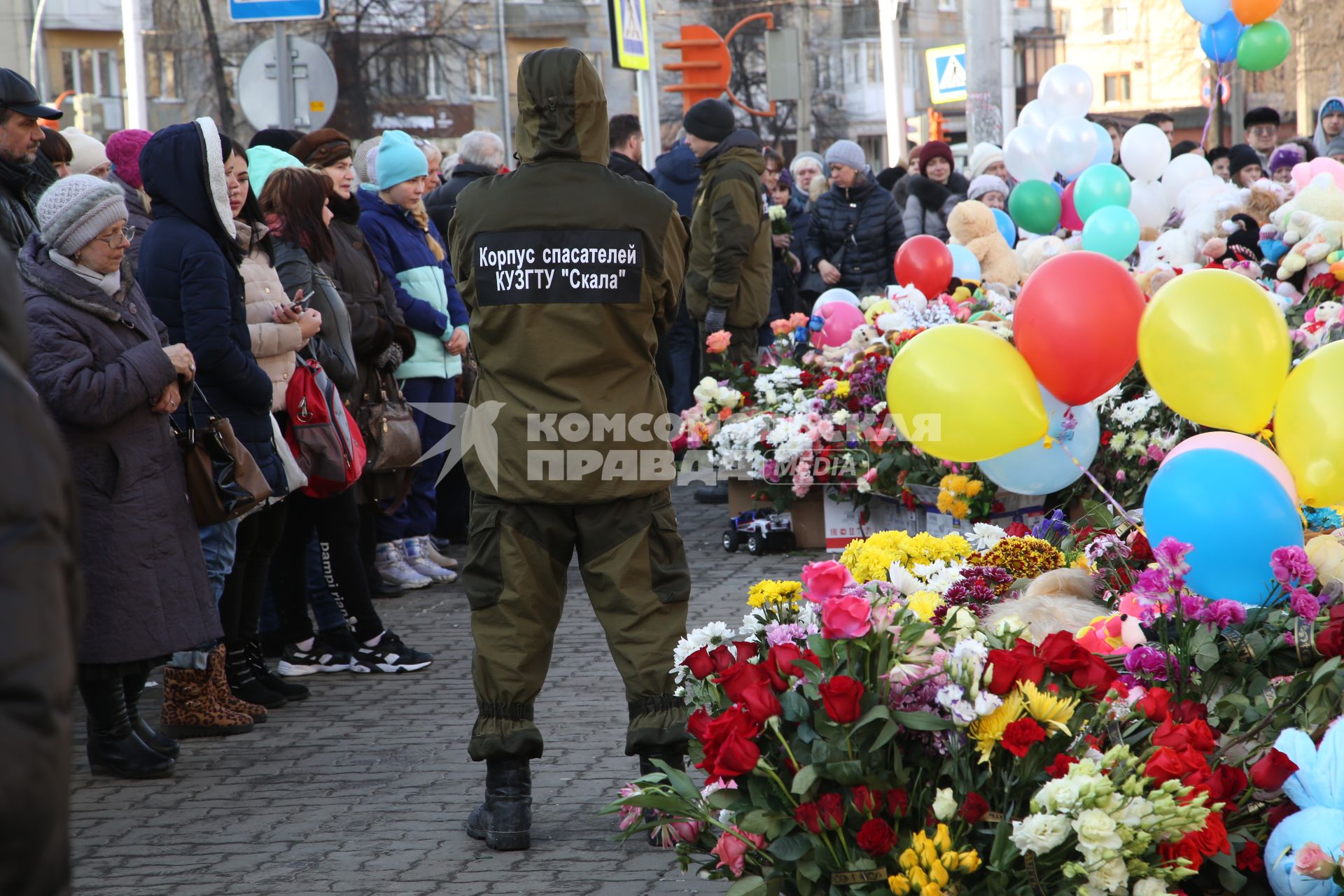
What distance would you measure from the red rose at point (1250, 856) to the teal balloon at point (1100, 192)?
8.23 meters

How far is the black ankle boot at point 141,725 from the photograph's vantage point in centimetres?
492

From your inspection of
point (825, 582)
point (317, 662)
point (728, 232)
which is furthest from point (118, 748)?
point (728, 232)

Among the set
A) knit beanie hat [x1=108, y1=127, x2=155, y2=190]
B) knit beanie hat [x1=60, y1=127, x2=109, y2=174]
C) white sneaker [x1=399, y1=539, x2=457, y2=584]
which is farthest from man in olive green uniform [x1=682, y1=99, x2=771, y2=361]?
knit beanie hat [x1=108, y1=127, x2=155, y2=190]

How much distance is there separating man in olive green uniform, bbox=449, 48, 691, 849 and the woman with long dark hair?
1962 millimetres

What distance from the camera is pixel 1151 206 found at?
12000 mm

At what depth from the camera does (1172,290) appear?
3754 millimetres

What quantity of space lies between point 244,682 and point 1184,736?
148 inches

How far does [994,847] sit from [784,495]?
5401mm

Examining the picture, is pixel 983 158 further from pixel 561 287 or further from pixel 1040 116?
pixel 561 287

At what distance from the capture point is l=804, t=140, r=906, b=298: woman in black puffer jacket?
36.5ft

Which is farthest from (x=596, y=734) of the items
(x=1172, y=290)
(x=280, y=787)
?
(x=1172, y=290)

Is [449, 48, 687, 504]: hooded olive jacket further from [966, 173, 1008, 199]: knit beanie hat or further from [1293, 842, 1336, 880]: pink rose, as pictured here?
[966, 173, 1008, 199]: knit beanie hat

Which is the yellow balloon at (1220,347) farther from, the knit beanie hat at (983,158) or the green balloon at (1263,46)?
the green balloon at (1263,46)

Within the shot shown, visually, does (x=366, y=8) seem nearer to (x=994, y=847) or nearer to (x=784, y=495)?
(x=784, y=495)
